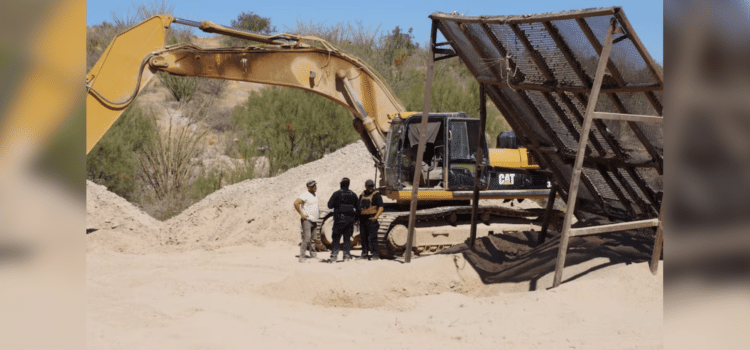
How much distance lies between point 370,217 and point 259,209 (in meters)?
5.86

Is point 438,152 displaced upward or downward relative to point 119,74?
downward

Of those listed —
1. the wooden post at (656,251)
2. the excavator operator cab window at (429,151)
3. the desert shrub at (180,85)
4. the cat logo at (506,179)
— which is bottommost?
the wooden post at (656,251)

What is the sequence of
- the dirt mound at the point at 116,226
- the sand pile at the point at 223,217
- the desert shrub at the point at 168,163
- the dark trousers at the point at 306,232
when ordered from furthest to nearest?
the desert shrub at the point at 168,163 < the sand pile at the point at 223,217 < the dirt mound at the point at 116,226 < the dark trousers at the point at 306,232

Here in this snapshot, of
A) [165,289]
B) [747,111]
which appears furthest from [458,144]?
[747,111]

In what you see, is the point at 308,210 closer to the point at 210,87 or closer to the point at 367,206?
the point at 367,206

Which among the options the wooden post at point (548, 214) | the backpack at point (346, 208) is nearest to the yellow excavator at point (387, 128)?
the wooden post at point (548, 214)

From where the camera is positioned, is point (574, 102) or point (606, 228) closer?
point (606, 228)

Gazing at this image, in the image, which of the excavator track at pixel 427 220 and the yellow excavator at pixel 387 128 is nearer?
the yellow excavator at pixel 387 128

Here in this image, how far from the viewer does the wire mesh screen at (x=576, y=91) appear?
775cm

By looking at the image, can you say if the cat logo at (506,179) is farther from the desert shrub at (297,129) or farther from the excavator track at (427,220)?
the desert shrub at (297,129)

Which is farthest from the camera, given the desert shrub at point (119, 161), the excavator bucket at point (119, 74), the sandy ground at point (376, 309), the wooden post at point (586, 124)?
the desert shrub at point (119, 161)

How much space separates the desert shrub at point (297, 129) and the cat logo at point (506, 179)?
38.5ft

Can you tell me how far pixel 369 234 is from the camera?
39.1 ft

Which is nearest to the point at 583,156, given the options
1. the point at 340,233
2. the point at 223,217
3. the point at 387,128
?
the point at 340,233
